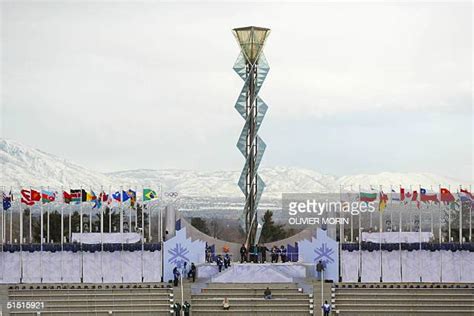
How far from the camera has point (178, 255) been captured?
6544 cm

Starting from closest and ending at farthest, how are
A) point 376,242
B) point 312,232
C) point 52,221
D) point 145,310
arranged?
point 145,310
point 376,242
point 312,232
point 52,221

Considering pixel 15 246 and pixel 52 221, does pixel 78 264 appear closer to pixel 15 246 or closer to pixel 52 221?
pixel 15 246

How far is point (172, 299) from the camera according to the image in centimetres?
6244

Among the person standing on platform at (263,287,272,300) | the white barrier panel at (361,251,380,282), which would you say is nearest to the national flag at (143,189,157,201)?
the person standing on platform at (263,287,272,300)

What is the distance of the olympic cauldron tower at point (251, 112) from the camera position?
7019 centimetres

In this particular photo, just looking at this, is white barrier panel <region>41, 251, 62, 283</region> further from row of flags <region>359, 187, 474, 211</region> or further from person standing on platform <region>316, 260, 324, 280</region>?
row of flags <region>359, 187, 474, 211</region>

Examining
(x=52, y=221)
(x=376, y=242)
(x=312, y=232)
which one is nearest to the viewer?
(x=376, y=242)

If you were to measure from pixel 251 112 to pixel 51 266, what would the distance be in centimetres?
1247

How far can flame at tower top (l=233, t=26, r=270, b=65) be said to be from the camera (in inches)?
2749

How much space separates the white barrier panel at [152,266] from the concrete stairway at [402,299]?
776cm

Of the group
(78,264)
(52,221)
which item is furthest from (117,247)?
(52,221)

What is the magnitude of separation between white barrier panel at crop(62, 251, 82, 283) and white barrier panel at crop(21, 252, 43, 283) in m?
1.09

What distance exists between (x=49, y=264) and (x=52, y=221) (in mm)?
36323

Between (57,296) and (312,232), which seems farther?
(312,232)
